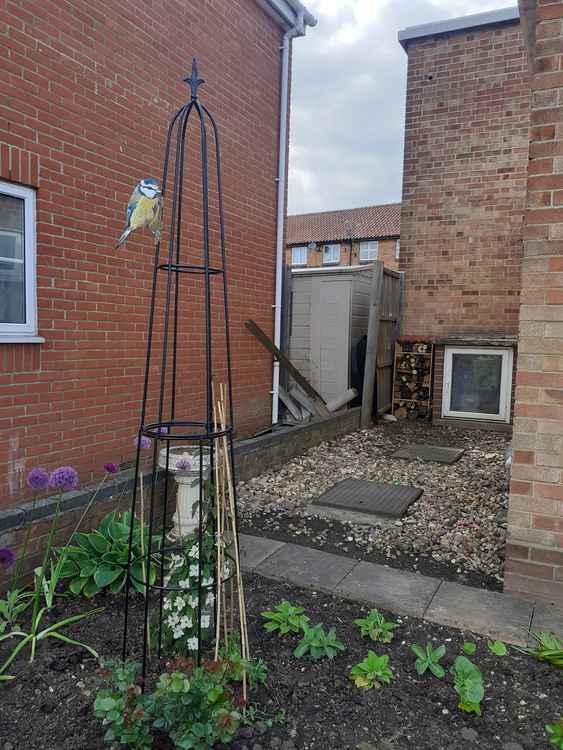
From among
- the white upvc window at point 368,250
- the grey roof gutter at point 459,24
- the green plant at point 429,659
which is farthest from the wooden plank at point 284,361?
the white upvc window at point 368,250

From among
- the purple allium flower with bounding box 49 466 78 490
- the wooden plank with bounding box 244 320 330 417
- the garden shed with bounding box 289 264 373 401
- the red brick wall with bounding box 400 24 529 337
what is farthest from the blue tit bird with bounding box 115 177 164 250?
the red brick wall with bounding box 400 24 529 337

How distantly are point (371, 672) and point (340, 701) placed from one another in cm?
17

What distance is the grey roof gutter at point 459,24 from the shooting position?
792 centimetres

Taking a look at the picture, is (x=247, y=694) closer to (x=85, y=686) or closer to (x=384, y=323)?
(x=85, y=686)

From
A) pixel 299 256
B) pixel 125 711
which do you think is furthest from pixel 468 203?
pixel 299 256

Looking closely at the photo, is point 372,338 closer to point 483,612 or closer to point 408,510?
point 408,510

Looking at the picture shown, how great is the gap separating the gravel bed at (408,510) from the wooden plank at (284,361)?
526mm

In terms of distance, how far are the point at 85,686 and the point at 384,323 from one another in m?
6.88

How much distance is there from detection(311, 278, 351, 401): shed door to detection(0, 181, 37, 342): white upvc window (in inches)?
195

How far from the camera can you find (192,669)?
185cm

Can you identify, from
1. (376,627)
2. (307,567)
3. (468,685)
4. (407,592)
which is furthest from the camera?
(307,567)

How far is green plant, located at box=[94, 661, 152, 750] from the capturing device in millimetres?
1715

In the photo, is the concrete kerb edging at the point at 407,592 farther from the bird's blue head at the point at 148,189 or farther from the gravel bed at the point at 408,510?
the bird's blue head at the point at 148,189

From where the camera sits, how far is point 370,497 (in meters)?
4.84
